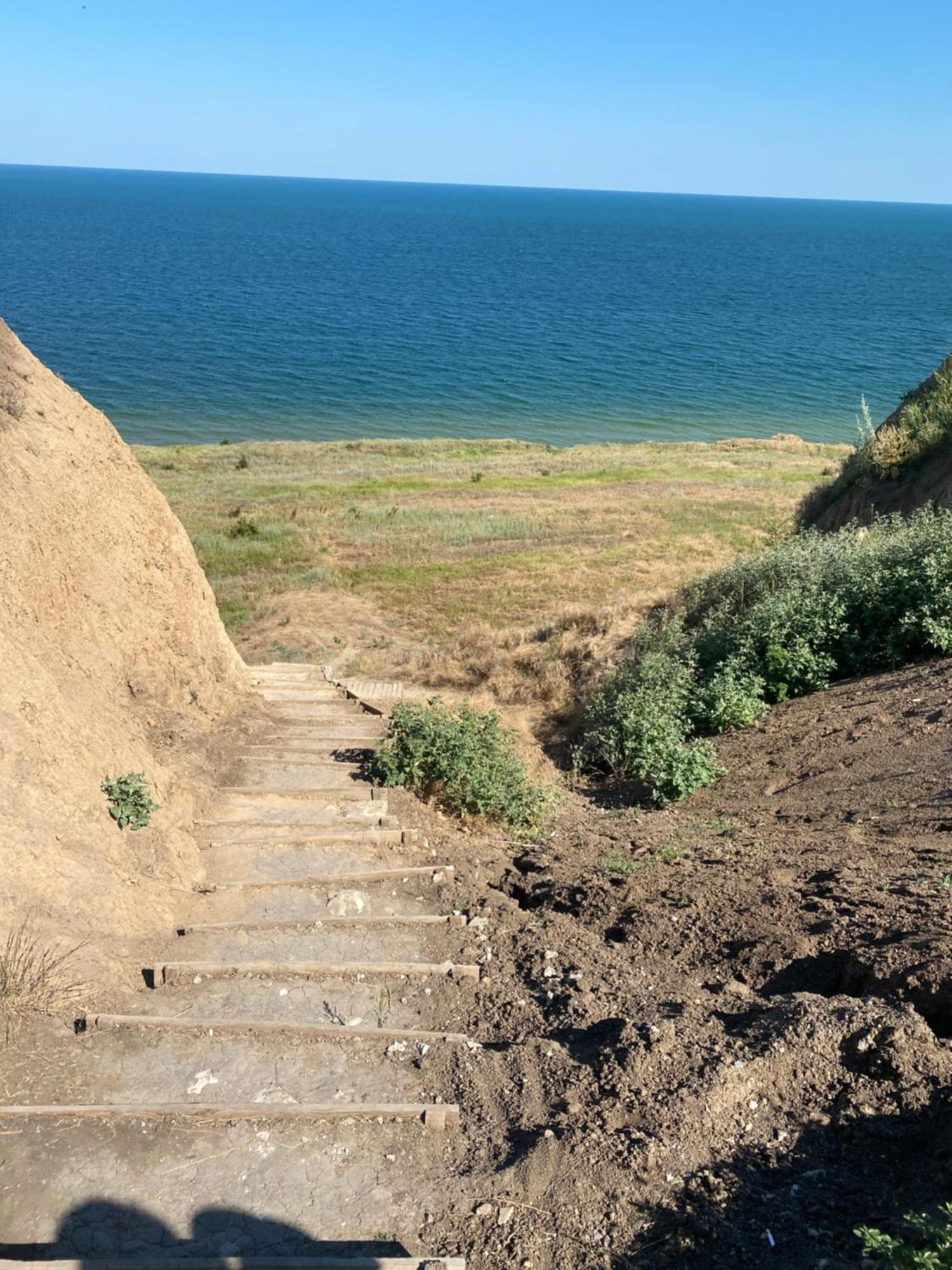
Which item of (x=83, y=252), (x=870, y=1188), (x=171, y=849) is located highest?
(x=870, y=1188)

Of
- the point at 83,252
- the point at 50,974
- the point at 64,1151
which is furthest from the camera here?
the point at 83,252

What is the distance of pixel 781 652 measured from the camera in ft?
43.9

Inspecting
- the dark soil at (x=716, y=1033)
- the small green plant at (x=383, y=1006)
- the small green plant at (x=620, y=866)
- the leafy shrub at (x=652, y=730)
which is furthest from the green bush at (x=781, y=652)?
the small green plant at (x=383, y=1006)

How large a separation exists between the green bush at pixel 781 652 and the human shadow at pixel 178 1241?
298 inches

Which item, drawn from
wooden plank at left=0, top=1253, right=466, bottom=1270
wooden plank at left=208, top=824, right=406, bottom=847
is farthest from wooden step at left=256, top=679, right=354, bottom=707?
wooden plank at left=0, top=1253, right=466, bottom=1270

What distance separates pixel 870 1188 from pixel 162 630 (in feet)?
31.6

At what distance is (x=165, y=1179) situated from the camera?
508 centimetres

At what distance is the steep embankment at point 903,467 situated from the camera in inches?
735

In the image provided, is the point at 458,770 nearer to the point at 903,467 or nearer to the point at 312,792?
the point at 312,792

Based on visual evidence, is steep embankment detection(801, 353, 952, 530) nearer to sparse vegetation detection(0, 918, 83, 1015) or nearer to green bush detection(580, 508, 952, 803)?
green bush detection(580, 508, 952, 803)

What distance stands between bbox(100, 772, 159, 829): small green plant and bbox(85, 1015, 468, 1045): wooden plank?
2.45 meters

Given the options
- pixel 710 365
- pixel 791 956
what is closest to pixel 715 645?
pixel 791 956

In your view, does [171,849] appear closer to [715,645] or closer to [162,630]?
[162,630]

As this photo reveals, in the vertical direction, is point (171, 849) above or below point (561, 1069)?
below
